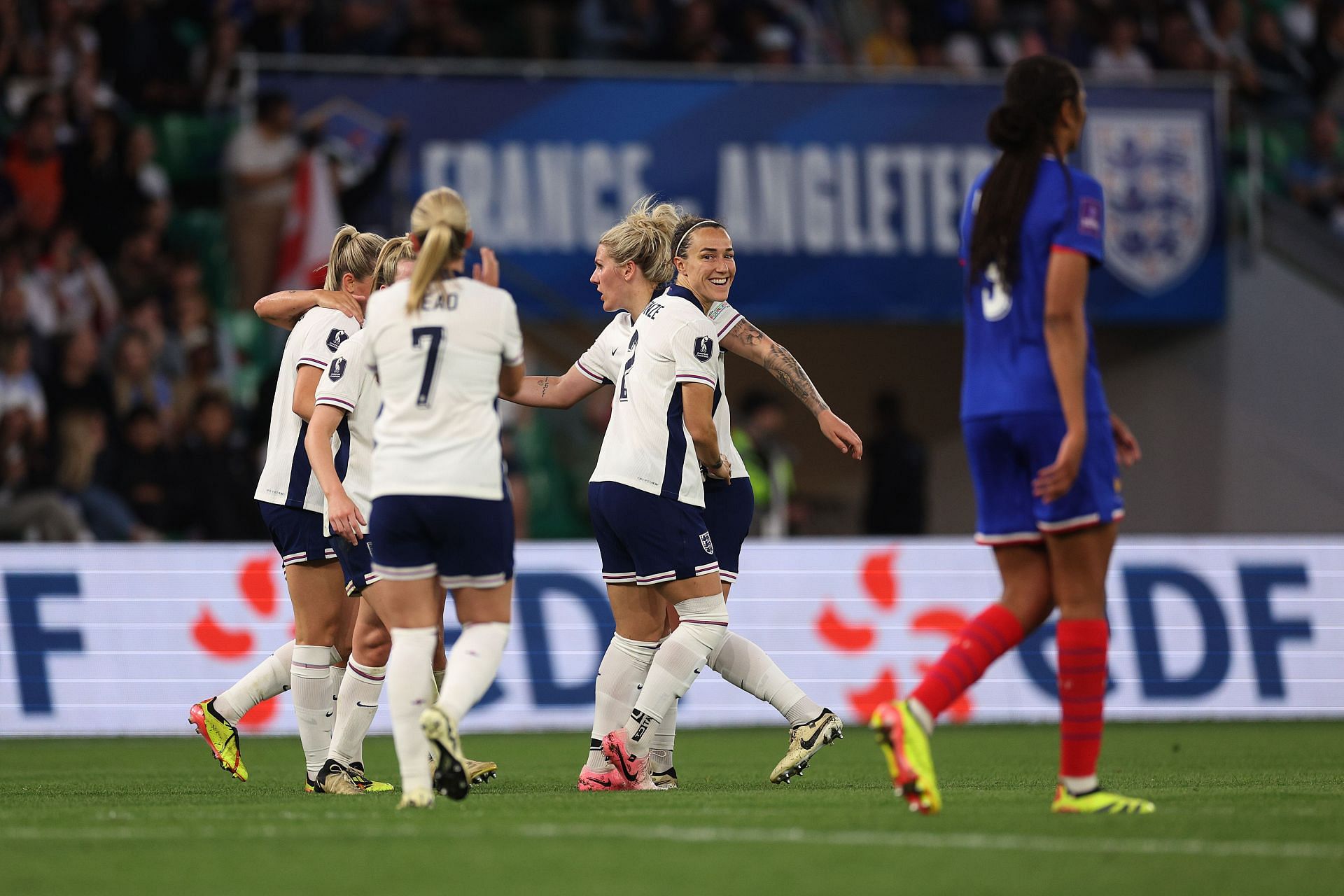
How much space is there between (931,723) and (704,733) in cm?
603

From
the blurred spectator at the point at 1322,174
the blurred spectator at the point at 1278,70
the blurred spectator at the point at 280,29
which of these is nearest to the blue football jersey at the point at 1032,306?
the blurred spectator at the point at 280,29

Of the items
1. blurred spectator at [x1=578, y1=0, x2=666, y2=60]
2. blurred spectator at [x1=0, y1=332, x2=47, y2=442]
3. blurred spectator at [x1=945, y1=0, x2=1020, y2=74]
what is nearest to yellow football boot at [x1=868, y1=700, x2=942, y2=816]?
blurred spectator at [x1=0, y1=332, x2=47, y2=442]

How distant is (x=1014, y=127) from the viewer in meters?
5.89

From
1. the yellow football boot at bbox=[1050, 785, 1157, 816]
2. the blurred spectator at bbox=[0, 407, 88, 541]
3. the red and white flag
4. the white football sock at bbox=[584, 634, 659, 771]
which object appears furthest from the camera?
the red and white flag

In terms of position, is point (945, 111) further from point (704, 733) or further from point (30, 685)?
point (30, 685)

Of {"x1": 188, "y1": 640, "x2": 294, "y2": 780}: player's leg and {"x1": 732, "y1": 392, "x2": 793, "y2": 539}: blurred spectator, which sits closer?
{"x1": 188, "y1": 640, "x2": 294, "y2": 780}: player's leg

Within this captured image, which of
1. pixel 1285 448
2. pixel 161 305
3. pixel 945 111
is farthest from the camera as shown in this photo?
pixel 1285 448

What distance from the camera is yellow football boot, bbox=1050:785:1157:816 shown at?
5867 mm

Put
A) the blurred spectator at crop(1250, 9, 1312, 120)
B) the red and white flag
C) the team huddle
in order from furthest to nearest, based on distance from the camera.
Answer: the blurred spectator at crop(1250, 9, 1312, 120) → the red and white flag → the team huddle

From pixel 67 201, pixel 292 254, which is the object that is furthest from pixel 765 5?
pixel 67 201

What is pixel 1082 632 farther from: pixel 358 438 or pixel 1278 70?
pixel 1278 70

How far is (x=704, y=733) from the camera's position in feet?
38.4

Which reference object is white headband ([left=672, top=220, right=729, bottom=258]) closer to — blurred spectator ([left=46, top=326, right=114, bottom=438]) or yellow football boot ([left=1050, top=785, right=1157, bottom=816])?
yellow football boot ([left=1050, top=785, right=1157, bottom=816])

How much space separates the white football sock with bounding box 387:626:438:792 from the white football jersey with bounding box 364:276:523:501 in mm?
489
